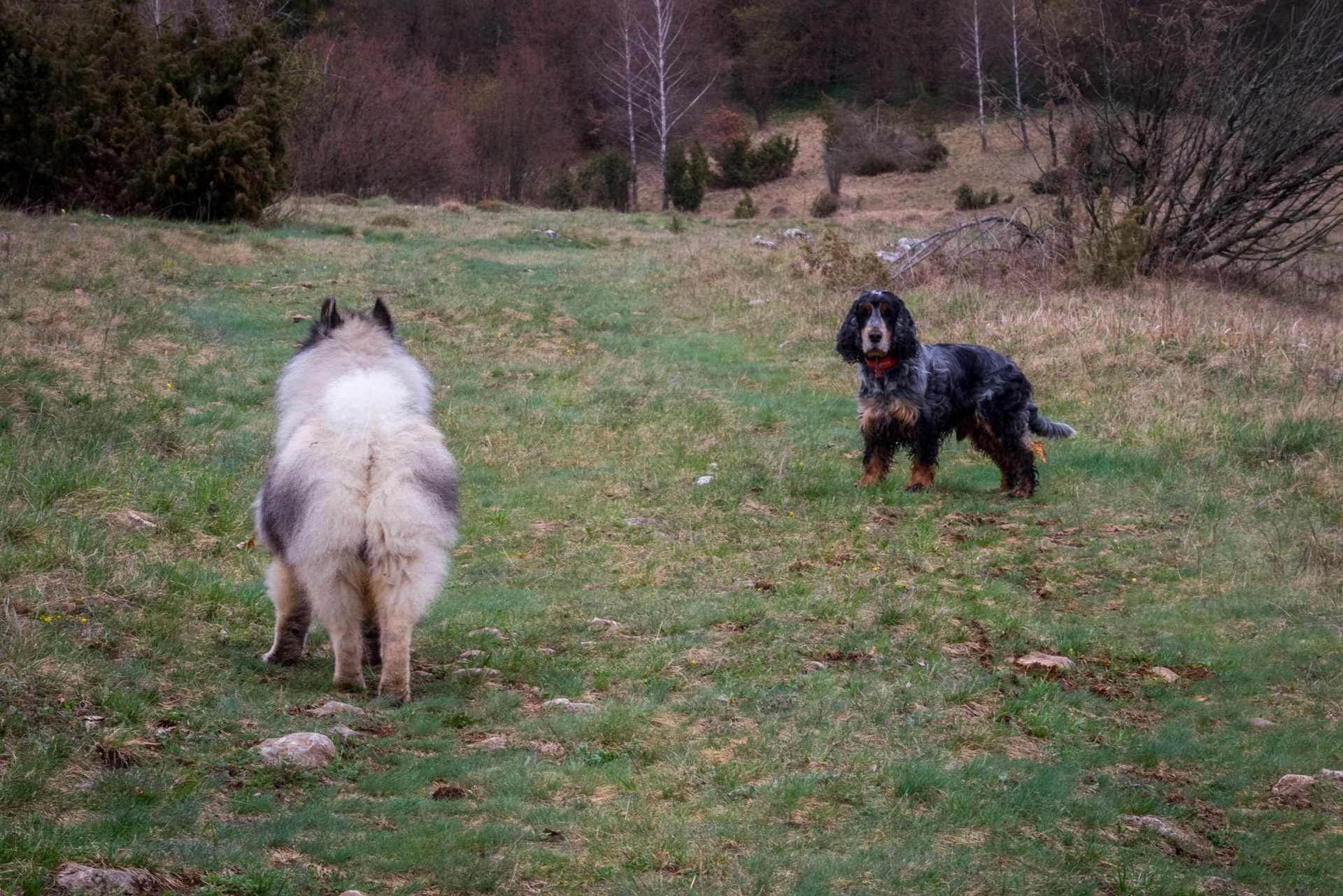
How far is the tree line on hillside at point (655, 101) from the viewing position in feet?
59.2

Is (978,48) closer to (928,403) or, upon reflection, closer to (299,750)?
(928,403)

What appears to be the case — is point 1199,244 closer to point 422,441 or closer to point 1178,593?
point 1178,593

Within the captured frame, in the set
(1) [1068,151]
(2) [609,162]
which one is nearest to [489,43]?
(2) [609,162]

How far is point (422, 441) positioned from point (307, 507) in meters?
0.60

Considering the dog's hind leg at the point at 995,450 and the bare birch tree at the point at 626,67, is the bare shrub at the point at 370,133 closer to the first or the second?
the bare birch tree at the point at 626,67

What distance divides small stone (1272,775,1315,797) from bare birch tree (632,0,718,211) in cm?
4467

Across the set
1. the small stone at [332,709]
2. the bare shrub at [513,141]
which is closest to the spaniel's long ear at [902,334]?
the small stone at [332,709]

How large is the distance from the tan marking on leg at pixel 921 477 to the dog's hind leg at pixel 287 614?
5570mm

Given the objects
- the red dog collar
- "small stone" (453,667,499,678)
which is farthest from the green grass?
the red dog collar

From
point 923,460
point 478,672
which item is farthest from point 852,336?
point 478,672

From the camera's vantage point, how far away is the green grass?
12.3 ft

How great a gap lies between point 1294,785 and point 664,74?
49.2 m

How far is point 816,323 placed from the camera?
16203 mm

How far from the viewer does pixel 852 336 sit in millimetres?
9891
